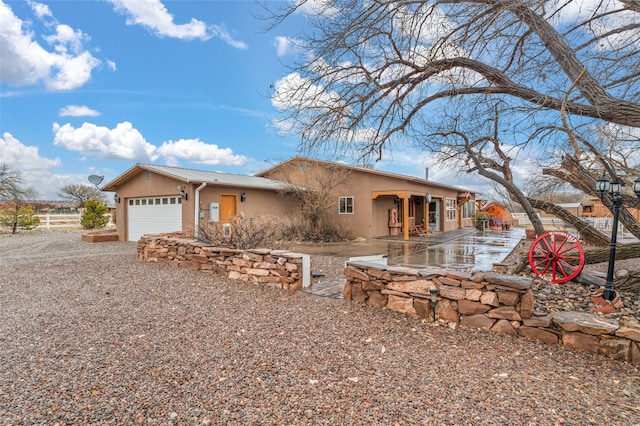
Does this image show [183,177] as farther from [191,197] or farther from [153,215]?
[153,215]

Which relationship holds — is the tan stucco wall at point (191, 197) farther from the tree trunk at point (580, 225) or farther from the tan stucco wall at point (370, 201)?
the tree trunk at point (580, 225)

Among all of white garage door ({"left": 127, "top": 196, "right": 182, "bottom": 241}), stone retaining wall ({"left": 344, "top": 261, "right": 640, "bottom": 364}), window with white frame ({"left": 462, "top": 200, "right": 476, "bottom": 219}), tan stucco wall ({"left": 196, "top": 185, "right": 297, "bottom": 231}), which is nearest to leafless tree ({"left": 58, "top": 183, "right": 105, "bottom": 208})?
white garage door ({"left": 127, "top": 196, "right": 182, "bottom": 241})

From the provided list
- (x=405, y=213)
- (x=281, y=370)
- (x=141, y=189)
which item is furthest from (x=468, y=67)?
(x=141, y=189)

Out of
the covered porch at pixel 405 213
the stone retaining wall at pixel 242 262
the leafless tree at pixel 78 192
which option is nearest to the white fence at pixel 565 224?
the covered porch at pixel 405 213

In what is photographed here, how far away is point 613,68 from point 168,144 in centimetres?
1909

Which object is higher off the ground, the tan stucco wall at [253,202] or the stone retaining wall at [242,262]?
the tan stucco wall at [253,202]

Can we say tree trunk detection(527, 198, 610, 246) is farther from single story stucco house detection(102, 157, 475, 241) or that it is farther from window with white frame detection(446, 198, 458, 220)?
window with white frame detection(446, 198, 458, 220)

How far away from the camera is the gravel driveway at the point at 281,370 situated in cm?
232

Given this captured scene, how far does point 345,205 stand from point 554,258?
36.2 ft

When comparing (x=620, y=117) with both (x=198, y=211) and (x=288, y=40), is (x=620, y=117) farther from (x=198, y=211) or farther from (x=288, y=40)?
(x=198, y=211)

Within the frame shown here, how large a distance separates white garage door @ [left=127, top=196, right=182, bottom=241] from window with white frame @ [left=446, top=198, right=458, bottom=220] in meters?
15.2

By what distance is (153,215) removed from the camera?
13.9 meters

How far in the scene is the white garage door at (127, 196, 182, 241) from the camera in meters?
13.0

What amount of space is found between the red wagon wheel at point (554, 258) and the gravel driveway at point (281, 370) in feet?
11.1
